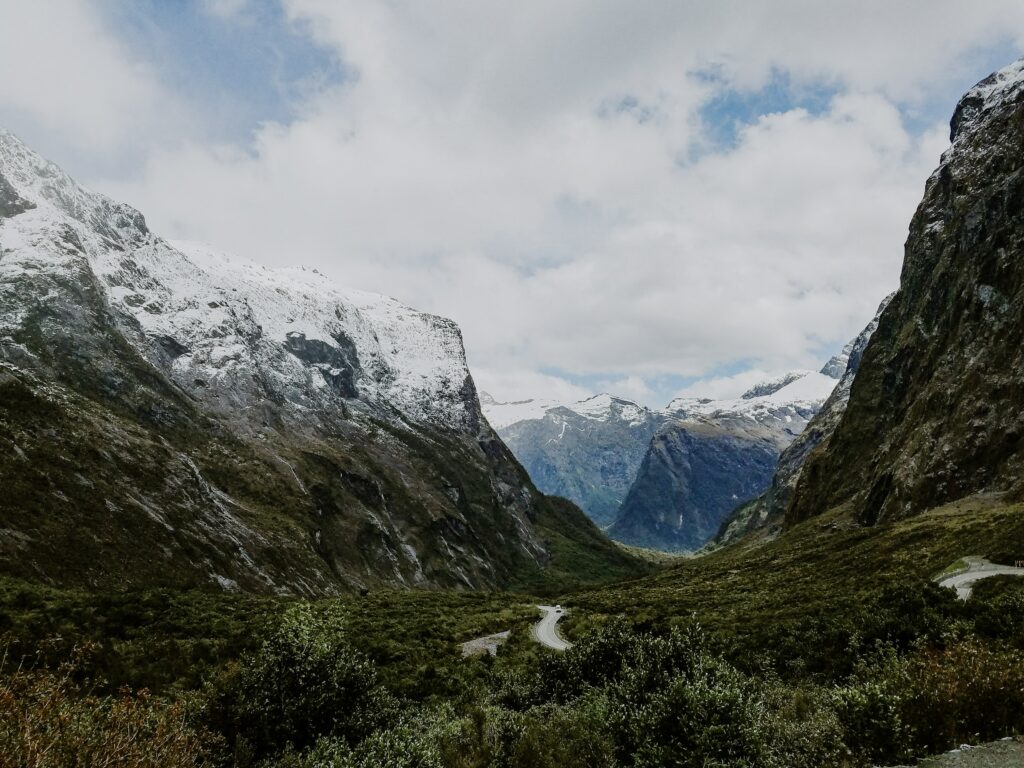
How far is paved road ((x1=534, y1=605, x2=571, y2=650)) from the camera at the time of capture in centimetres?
5936

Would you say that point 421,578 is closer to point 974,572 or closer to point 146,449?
point 146,449

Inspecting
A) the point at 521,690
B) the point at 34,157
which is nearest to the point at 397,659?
the point at 521,690

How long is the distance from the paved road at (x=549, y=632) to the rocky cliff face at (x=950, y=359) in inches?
2756

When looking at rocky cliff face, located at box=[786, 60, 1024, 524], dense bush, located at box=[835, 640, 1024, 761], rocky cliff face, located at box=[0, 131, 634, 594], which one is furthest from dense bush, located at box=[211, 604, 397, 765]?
rocky cliff face, located at box=[786, 60, 1024, 524]

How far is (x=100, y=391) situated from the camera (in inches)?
5094

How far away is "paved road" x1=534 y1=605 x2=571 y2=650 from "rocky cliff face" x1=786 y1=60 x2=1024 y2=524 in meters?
70.0

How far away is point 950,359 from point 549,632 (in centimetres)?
10427

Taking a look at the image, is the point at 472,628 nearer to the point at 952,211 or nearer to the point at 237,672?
the point at 237,672

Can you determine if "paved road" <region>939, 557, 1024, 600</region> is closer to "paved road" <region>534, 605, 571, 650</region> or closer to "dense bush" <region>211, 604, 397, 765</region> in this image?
"paved road" <region>534, 605, 571, 650</region>

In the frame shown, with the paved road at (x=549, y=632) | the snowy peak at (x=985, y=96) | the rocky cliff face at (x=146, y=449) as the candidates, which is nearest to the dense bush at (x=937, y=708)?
the paved road at (x=549, y=632)

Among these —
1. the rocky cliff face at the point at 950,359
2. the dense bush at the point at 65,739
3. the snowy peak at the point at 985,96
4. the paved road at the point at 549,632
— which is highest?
the snowy peak at the point at 985,96

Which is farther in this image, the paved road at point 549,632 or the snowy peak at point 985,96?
the snowy peak at point 985,96

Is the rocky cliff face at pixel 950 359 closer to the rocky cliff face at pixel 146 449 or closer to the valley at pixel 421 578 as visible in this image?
the valley at pixel 421 578

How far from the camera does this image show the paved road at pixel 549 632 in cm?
5936
